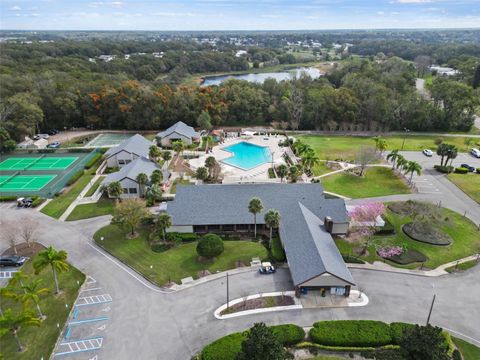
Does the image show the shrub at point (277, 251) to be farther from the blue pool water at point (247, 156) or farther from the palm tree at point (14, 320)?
the blue pool water at point (247, 156)

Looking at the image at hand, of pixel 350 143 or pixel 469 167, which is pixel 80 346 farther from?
pixel 350 143

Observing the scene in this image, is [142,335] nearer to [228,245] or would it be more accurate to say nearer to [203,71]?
[228,245]

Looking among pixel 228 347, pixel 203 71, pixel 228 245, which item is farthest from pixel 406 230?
pixel 203 71

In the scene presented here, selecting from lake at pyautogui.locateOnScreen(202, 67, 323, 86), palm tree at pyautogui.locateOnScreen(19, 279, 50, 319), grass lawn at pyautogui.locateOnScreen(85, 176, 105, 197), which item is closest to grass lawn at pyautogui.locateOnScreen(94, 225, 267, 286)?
palm tree at pyautogui.locateOnScreen(19, 279, 50, 319)

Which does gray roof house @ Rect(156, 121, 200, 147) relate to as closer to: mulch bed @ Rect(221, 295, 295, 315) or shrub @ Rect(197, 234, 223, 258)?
shrub @ Rect(197, 234, 223, 258)

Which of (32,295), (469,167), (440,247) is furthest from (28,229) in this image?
(469,167)
